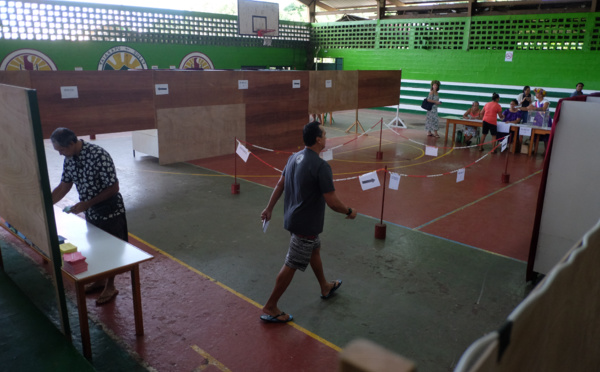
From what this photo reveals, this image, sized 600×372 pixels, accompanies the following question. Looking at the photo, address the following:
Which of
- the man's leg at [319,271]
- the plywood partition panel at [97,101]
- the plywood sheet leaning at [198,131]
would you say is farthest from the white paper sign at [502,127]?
the man's leg at [319,271]

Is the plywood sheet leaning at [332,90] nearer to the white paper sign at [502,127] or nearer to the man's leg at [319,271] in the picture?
the white paper sign at [502,127]

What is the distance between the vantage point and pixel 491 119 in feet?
38.4

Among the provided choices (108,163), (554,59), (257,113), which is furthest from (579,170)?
(554,59)

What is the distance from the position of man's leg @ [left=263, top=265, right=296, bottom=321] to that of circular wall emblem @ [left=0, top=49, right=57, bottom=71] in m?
12.8

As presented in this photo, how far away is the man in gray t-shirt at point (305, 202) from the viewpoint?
3930mm

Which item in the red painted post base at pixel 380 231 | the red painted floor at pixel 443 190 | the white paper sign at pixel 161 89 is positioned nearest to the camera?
the red painted post base at pixel 380 231

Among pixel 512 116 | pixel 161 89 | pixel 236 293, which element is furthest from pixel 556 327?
pixel 512 116

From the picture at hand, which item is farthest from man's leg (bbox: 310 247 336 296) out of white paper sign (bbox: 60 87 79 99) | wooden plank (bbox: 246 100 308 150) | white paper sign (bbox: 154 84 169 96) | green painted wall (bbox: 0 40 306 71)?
green painted wall (bbox: 0 40 306 71)

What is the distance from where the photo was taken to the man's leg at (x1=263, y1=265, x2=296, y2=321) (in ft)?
13.5

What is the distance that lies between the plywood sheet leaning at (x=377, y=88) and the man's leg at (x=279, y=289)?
1030cm

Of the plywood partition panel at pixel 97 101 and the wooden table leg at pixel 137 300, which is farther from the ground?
the plywood partition panel at pixel 97 101

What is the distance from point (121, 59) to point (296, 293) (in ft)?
46.7

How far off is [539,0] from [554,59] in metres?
2.24

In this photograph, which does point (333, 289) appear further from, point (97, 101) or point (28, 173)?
point (97, 101)
